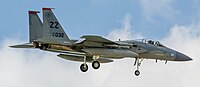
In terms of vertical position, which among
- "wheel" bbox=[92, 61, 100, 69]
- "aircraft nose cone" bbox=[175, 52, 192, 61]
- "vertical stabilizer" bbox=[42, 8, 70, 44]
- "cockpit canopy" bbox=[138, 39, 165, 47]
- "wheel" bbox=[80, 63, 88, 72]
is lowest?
"wheel" bbox=[80, 63, 88, 72]

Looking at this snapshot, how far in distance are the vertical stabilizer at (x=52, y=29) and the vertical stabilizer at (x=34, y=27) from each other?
267cm

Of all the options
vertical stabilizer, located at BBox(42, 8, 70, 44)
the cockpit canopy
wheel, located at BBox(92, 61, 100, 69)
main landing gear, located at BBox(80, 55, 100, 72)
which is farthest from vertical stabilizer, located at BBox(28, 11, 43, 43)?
the cockpit canopy

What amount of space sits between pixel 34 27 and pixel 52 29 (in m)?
3.30

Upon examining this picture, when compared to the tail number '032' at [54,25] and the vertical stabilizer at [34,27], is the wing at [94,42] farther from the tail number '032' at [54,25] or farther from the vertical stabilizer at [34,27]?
the vertical stabilizer at [34,27]

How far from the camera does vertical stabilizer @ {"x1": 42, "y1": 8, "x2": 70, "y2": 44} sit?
185ft

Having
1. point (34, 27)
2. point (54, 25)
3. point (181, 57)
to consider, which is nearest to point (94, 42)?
point (54, 25)

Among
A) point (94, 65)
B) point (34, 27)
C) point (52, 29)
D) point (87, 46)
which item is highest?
point (34, 27)

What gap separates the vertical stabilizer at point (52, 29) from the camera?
5650 cm

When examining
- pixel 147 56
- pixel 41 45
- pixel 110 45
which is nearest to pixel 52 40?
pixel 41 45

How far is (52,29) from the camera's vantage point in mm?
56625

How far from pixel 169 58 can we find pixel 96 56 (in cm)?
588

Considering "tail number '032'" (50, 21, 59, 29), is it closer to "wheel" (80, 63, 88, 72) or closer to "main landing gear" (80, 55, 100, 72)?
"main landing gear" (80, 55, 100, 72)

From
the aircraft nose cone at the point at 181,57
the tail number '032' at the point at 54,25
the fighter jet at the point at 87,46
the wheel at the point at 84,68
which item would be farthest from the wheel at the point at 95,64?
the aircraft nose cone at the point at 181,57

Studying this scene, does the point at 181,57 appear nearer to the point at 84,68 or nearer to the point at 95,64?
the point at 95,64
